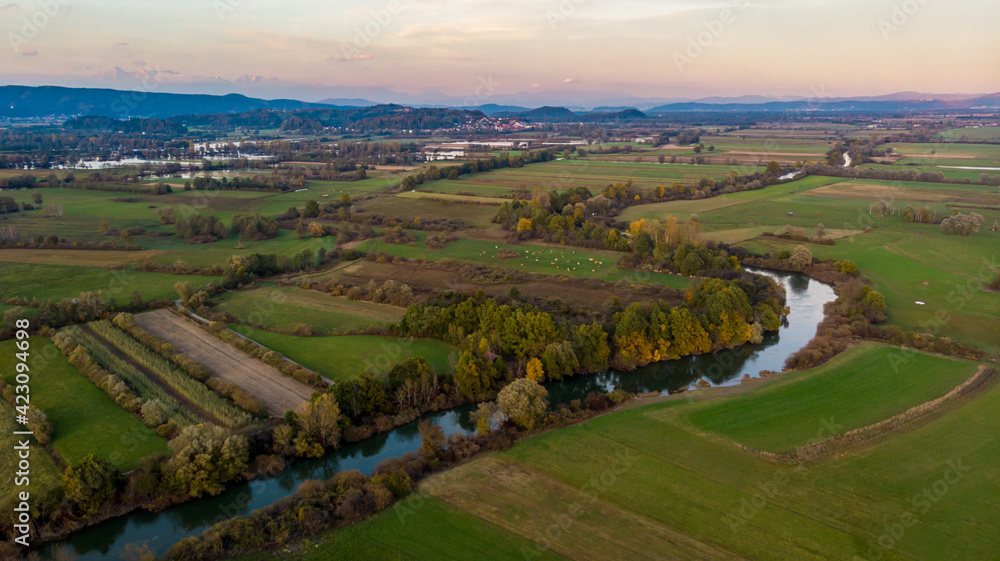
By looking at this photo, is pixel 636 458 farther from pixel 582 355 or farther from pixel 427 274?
pixel 427 274

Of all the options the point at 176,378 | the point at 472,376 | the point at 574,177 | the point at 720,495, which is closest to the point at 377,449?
the point at 472,376

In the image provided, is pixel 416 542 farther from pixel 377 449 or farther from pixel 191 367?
pixel 191 367

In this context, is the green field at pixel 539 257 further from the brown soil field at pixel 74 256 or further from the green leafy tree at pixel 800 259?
the brown soil field at pixel 74 256

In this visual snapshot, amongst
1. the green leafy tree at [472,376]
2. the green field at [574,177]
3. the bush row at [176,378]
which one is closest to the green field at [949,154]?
the green field at [574,177]

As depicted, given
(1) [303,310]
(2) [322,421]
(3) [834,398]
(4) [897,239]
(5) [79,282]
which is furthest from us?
(4) [897,239]

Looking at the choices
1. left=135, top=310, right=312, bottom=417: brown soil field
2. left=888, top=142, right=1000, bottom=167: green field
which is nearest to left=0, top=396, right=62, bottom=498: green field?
left=135, top=310, right=312, bottom=417: brown soil field

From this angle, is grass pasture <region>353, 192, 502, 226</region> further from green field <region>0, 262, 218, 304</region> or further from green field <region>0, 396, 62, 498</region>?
green field <region>0, 396, 62, 498</region>

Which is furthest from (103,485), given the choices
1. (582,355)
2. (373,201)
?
(373,201)
